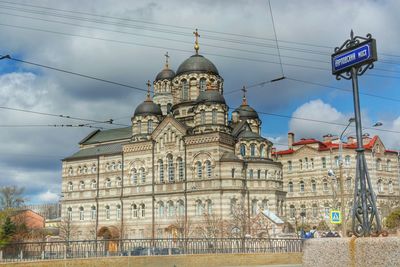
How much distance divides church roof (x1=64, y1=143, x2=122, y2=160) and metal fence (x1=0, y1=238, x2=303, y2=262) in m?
35.1

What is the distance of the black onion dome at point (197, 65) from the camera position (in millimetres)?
60188

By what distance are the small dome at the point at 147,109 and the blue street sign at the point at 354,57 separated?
50440 millimetres

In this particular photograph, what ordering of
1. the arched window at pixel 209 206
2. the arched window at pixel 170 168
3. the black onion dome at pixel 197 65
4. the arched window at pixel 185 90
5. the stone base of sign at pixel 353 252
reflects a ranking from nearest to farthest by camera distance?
the stone base of sign at pixel 353 252 < the arched window at pixel 209 206 < the arched window at pixel 170 168 < the black onion dome at pixel 197 65 < the arched window at pixel 185 90

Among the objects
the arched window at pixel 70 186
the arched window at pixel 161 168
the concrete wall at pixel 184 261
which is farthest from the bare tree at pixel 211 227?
the arched window at pixel 70 186

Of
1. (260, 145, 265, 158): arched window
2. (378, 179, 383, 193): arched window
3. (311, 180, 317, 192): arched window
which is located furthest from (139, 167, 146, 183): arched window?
(378, 179, 383, 193): arched window

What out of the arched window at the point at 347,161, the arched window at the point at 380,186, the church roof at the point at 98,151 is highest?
the church roof at the point at 98,151

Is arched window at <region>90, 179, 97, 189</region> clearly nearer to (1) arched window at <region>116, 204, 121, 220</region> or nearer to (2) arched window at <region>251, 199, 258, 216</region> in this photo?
(1) arched window at <region>116, 204, 121, 220</region>

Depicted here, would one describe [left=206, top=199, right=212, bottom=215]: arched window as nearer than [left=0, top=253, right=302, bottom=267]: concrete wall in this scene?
No

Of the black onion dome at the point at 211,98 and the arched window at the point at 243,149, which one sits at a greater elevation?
the black onion dome at the point at 211,98

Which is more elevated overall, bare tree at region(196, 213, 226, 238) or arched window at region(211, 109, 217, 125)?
arched window at region(211, 109, 217, 125)

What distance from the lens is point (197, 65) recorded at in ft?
198

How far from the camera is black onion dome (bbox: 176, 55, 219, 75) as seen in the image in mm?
60188

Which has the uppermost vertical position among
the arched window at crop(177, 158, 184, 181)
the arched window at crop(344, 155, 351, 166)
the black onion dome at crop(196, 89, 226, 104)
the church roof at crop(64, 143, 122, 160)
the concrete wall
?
the black onion dome at crop(196, 89, 226, 104)

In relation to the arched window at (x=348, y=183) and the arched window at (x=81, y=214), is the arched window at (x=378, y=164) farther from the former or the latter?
the arched window at (x=81, y=214)
